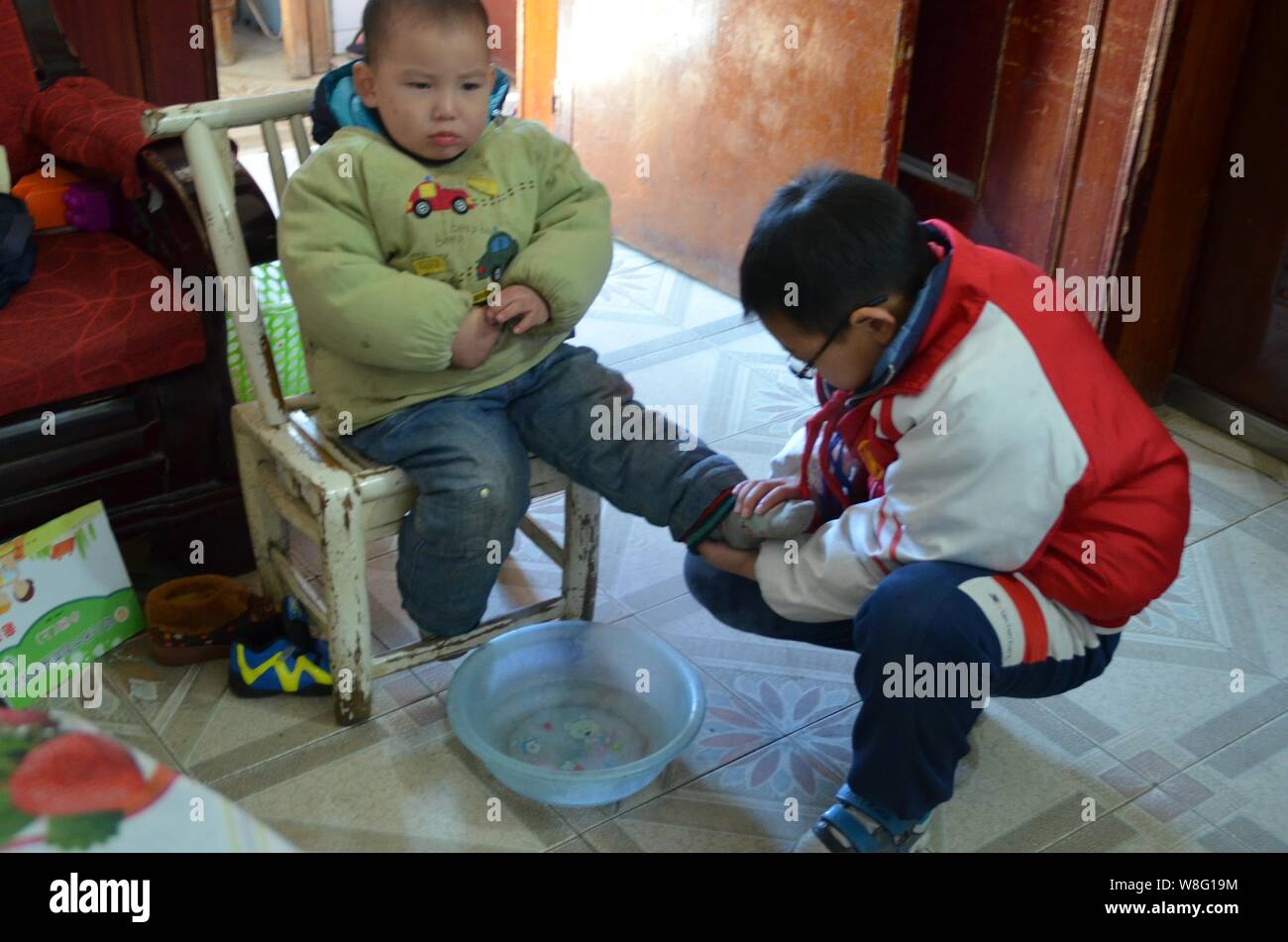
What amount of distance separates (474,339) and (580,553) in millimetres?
373

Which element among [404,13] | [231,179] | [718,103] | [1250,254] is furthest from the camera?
[718,103]

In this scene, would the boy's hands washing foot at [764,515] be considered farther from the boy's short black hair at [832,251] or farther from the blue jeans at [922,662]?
the boy's short black hair at [832,251]

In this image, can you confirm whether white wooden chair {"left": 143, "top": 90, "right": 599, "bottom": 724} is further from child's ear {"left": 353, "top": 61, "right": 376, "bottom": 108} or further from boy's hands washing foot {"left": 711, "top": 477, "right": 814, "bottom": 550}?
boy's hands washing foot {"left": 711, "top": 477, "right": 814, "bottom": 550}

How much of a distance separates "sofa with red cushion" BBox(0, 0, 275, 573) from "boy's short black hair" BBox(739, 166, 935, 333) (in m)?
0.71

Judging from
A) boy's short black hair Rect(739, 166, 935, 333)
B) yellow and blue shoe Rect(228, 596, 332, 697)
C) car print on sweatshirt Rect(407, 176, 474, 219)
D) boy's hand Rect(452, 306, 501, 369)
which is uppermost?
boy's short black hair Rect(739, 166, 935, 333)

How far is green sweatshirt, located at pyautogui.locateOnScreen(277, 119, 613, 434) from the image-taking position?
1.44 meters

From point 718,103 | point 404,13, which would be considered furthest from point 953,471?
point 718,103

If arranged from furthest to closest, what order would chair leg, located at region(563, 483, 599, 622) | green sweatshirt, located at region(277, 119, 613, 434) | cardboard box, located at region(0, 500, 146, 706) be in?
chair leg, located at region(563, 483, 599, 622)
cardboard box, located at region(0, 500, 146, 706)
green sweatshirt, located at region(277, 119, 613, 434)

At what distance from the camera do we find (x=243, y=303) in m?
1.57

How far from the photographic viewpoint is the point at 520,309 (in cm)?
152

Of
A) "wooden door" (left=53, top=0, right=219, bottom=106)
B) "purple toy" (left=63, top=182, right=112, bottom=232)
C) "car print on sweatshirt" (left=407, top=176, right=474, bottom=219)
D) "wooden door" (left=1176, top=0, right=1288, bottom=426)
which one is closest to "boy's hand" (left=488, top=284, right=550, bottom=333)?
"car print on sweatshirt" (left=407, top=176, right=474, bottom=219)

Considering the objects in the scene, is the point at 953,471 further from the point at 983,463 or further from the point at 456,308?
the point at 456,308

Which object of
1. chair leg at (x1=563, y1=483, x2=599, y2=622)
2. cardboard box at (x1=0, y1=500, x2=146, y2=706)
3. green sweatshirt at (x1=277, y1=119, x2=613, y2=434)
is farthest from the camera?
chair leg at (x1=563, y1=483, x2=599, y2=622)

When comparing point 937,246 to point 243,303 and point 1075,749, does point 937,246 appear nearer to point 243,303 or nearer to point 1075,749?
point 1075,749
